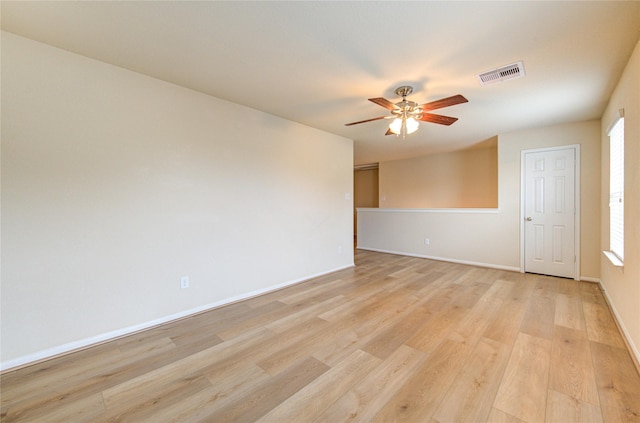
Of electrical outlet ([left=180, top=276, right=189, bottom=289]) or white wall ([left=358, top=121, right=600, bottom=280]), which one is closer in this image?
electrical outlet ([left=180, top=276, right=189, bottom=289])

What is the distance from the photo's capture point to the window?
97.5 inches

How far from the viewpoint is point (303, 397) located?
1.55m

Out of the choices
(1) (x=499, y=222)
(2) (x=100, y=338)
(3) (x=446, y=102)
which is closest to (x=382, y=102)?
(3) (x=446, y=102)

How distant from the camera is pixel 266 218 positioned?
339 centimetres

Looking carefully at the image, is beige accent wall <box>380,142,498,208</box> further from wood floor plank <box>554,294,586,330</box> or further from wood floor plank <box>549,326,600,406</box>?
wood floor plank <box>549,326,600,406</box>

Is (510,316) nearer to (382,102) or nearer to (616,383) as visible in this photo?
(616,383)

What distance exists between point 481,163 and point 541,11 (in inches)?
179

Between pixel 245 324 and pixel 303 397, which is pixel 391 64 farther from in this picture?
pixel 245 324

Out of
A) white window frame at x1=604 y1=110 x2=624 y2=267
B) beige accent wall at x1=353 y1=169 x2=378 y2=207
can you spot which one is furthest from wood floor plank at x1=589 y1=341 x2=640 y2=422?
beige accent wall at x1=353 y1=169 x2=378 y2=207

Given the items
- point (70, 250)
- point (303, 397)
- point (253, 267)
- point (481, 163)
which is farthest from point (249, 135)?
point (481, 163)

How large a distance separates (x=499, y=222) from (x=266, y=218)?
153 inches

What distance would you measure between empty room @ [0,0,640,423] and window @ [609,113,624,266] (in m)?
0.04

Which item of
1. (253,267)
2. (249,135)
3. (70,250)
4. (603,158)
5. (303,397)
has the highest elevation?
(249,135)

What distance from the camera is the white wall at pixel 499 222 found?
3627mm
